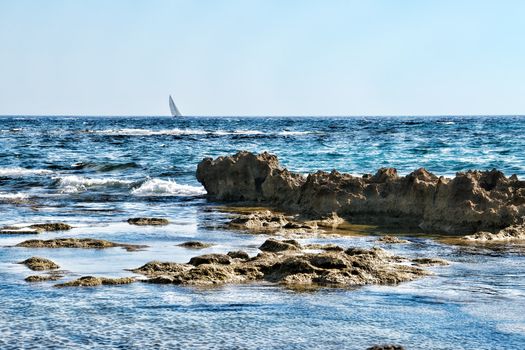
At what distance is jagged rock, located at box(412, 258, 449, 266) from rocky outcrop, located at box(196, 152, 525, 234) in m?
3.34

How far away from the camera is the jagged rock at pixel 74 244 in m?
12.2

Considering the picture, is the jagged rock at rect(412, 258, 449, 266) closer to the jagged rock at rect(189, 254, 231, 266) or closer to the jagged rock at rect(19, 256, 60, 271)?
the jagged rock at rect(189, 254, 231, 266)

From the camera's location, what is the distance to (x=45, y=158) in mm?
40344

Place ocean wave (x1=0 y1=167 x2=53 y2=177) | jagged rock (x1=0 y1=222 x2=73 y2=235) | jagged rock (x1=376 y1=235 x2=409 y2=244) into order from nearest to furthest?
jagged rock (x1=376 y1=235 x2=409 y2=244) → jagged rock (x1=0 y1=222 x2=73 y2=235) → ocean wave (x1=0 y1=167 x2=53 y2=177)

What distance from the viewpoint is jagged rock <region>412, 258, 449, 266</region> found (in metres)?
10.8

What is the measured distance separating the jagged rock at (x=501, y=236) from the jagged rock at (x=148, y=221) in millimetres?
5612

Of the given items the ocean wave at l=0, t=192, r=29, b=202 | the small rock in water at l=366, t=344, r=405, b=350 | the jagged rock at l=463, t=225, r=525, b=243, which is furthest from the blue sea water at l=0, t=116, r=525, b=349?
the ocean wave at l=0, t=192, r=29, b=202

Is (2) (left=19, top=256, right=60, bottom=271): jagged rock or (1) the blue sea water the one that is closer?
(1) the blue sea water

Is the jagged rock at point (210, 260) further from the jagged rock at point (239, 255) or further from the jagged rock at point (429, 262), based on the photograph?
the jagged rock at point (429, 262)

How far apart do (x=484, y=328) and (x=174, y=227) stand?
28.8 ft

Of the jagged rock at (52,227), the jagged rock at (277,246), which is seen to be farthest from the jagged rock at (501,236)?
the jagged rock at (52,227)

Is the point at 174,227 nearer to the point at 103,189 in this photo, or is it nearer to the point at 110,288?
the point at 110,288

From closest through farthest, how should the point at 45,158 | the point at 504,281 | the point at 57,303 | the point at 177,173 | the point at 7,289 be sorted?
the point at 57,303 < the point at 7,289 < the point at 504,281 < the point at 177,173 < the point at 45,158

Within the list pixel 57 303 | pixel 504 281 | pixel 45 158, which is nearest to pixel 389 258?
pixel 504 281
